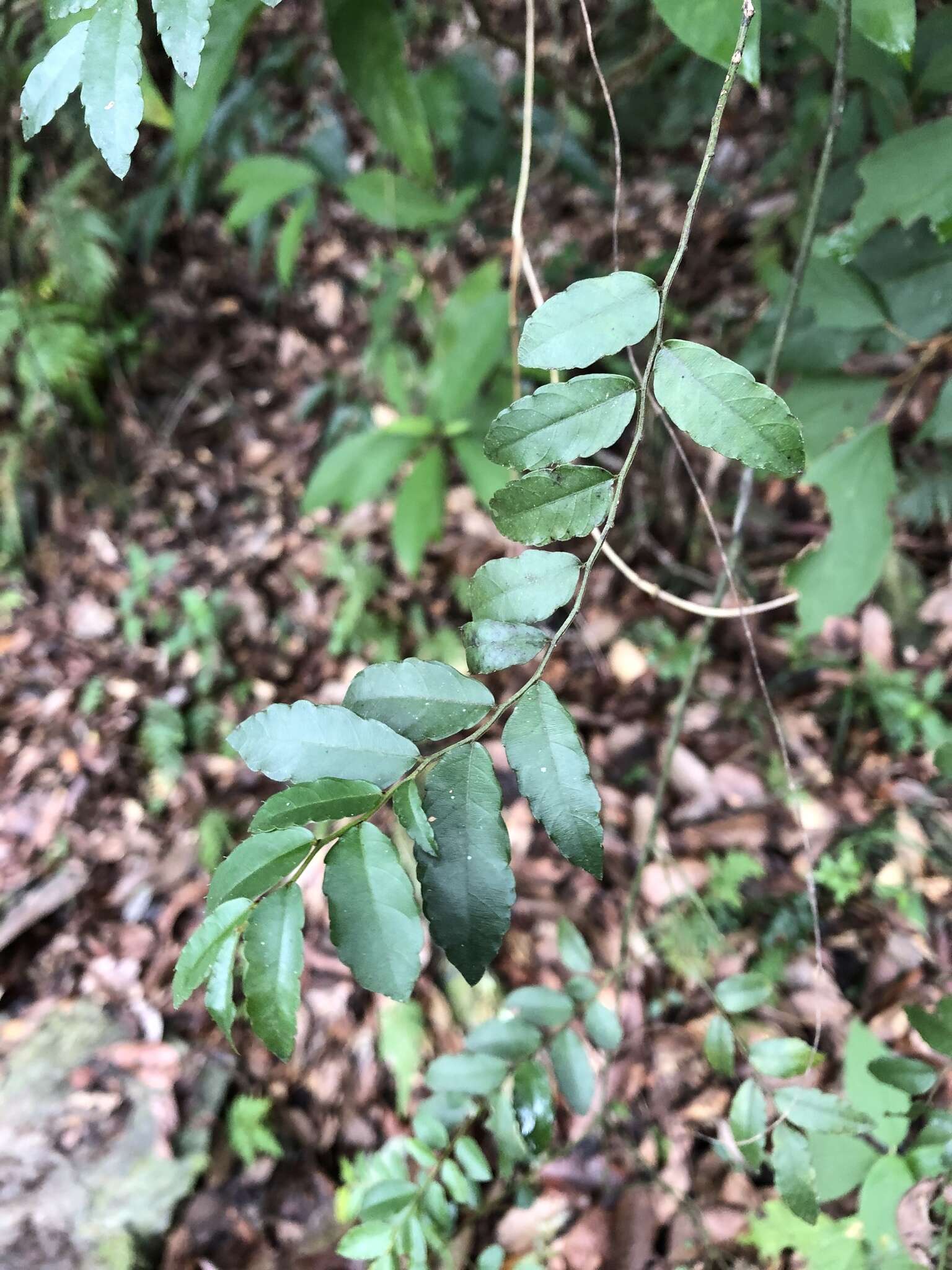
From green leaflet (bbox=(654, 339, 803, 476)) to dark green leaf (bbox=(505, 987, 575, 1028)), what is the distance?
0.77 m

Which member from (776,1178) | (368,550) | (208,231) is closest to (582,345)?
(776,1178)

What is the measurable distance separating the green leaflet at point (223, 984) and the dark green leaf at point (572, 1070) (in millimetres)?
571

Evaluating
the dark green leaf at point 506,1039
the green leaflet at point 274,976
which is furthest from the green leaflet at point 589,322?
the dark green leaf at point 506,1039

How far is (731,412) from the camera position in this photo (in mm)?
461

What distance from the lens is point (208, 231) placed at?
3.34 m

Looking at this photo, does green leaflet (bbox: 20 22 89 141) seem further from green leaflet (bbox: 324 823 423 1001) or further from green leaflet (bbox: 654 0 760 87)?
green leaflet (bbox: 324 823 423 1001)

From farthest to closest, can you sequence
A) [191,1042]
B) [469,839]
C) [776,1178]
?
[191,1042] → [776,1178] → [469,839]

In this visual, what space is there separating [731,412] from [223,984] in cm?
46

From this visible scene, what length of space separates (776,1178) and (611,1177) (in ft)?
2.60

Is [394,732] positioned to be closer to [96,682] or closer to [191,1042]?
[191,1042]

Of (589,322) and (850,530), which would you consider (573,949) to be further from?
(589,322)

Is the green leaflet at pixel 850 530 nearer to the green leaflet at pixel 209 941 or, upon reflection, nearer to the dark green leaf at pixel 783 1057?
the dark green leaf at pixel 783 1057

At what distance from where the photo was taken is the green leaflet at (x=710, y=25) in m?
0.64

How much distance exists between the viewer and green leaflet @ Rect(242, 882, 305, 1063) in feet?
1.51
